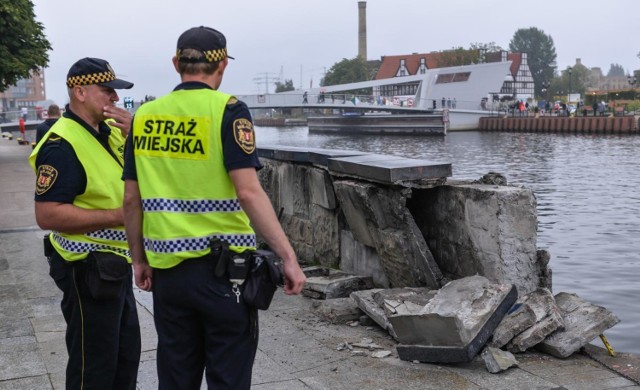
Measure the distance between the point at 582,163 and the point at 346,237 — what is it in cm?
3037

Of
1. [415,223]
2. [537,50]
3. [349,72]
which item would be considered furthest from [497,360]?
[537,50]

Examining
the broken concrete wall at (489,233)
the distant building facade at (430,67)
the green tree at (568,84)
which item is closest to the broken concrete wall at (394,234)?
the broken concrete wall at (489,233)

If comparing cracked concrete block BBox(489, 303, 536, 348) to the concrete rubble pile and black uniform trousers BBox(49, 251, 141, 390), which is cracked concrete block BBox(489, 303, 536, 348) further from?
black uniform trousers BBox(49, 251, 141, 390)

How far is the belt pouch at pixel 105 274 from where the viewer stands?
12.2 feet

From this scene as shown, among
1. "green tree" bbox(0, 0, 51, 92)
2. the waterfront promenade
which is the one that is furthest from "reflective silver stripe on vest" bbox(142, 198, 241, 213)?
"green tree" bbox(0, 0, 51, 92)

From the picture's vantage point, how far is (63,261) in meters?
3.86

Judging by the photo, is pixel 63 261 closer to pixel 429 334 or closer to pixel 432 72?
pixel 429 334

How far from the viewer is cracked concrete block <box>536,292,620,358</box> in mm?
5277

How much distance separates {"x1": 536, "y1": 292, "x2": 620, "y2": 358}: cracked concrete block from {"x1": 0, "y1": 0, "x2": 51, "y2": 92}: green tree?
81.0 ft

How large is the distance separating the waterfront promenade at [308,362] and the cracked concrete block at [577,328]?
0.25ft

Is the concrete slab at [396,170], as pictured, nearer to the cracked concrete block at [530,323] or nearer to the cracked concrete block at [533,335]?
the cracked concrete block at [530,323]

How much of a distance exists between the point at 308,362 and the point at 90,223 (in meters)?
2.00

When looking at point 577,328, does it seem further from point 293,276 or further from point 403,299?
point 293,276

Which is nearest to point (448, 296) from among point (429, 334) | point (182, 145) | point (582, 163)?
point (429, 334)
